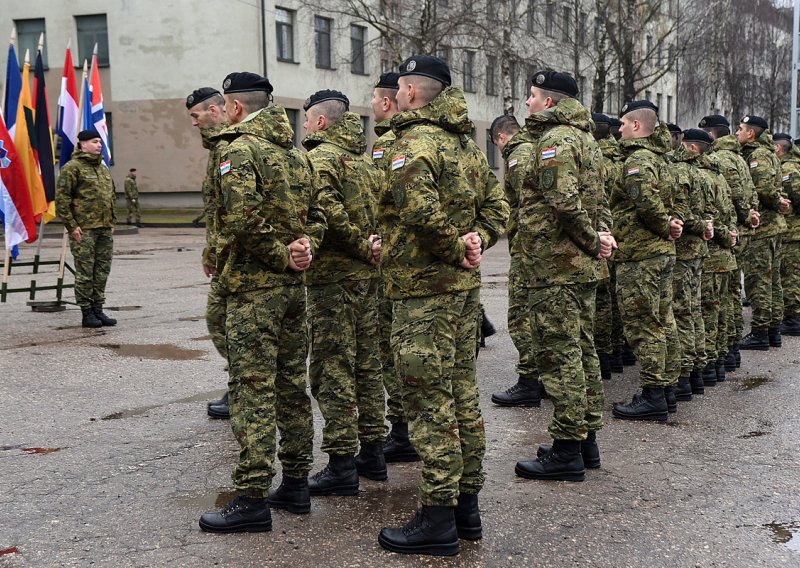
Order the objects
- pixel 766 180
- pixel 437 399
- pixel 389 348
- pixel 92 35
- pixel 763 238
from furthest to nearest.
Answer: pixel 92 35 → pixel 763 238 → pixel 766 180 → pixel 389 348 → pixel 437 399

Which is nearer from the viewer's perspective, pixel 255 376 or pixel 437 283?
pixel 437 283

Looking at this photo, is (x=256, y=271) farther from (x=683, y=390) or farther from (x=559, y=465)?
(x=683, y=390)

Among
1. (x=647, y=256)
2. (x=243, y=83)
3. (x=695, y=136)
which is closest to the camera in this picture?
(x=243, y=83)

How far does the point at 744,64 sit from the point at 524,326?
44461 mm

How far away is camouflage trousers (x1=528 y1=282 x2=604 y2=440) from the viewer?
18.1ft

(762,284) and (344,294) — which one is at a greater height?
(344,294)

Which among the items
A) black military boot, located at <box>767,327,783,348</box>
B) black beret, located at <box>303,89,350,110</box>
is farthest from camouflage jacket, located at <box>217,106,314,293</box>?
black military boot, located at <box>767,327,783,348</box>

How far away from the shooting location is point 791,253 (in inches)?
447

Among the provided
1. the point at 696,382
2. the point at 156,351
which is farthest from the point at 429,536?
the point at 156,351

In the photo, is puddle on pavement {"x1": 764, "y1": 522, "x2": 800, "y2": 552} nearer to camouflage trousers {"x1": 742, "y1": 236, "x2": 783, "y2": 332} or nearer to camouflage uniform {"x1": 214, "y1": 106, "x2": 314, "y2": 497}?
camouflage uniform {"x1": 214, "y1": 106, "x2": 314, "y2": 497}

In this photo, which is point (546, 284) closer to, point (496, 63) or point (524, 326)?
point (524, 326)

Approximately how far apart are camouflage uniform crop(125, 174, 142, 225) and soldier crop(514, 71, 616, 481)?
2846 centimetres

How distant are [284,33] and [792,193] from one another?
89.9 feet

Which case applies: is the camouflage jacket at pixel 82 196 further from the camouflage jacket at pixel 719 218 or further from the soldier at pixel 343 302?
the camouflage jacket at pixel 719 218
